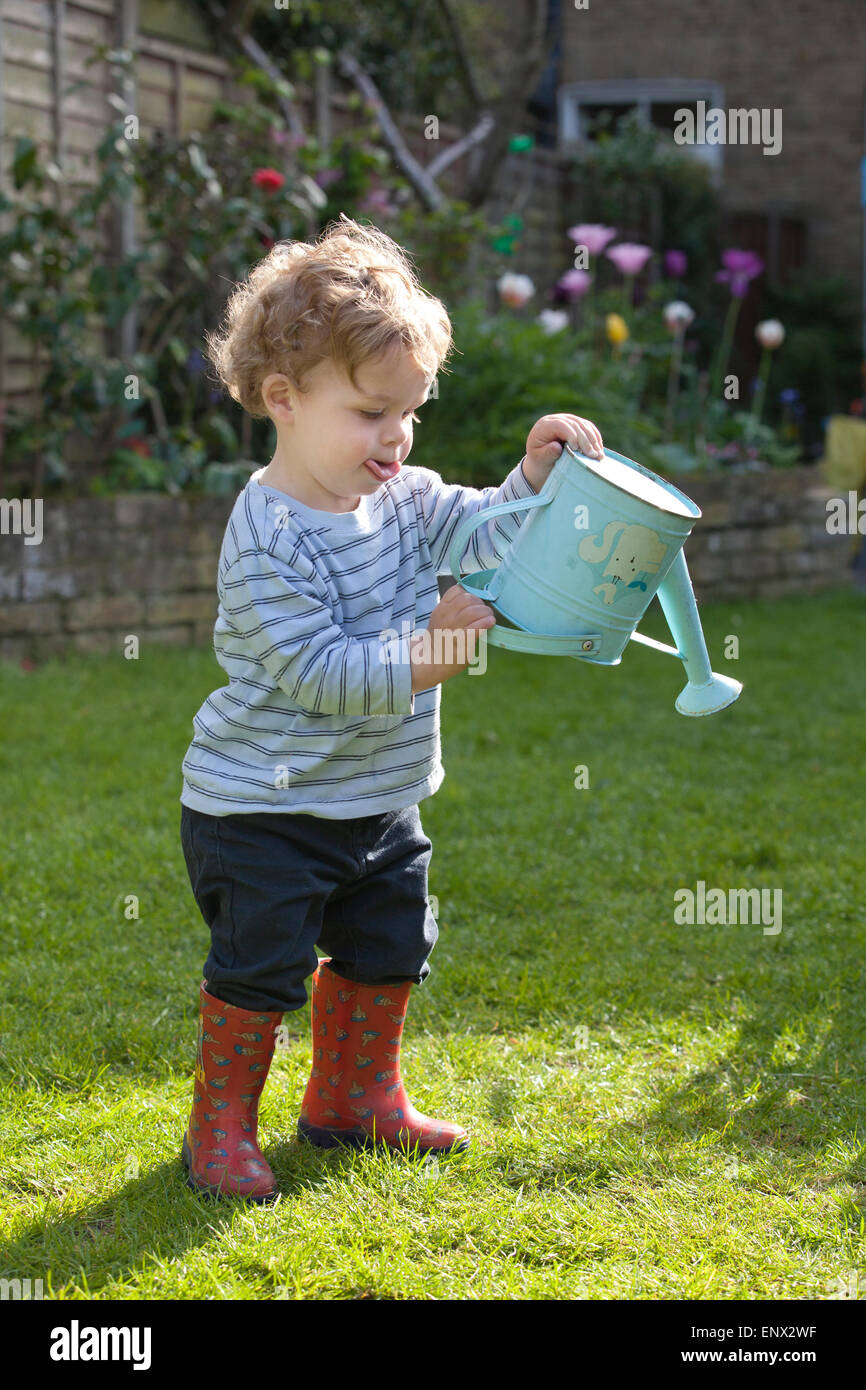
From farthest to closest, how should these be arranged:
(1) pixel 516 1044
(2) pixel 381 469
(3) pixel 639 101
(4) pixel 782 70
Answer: (3) pixel 639 101 → (4) pixel 782 70 → (1) pixel 516 1044 → (2) pixel 381 469

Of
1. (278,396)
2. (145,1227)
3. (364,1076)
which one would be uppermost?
(278,396)

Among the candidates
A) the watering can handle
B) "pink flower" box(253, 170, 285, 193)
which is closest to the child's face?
the watering can handle

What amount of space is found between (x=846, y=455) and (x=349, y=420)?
6502 mm

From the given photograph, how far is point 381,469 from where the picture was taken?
1.90 meters

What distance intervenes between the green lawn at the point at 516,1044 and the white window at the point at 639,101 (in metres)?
9.25

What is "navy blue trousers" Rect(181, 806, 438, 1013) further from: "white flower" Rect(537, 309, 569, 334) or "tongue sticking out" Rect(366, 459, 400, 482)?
"white flower" Rect(537, 309, 569, 334)

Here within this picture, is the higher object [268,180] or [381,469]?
[268,180]

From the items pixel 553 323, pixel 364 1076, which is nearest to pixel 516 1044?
pixel 364 1076

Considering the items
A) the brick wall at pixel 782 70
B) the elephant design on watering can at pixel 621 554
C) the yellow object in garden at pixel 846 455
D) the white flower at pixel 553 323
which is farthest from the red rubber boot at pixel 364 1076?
the brick wall at pixel 782 70

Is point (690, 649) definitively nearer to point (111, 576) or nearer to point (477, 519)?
point (477, 519)

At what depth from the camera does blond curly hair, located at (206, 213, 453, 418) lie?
1.83 meters

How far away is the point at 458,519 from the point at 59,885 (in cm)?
154
